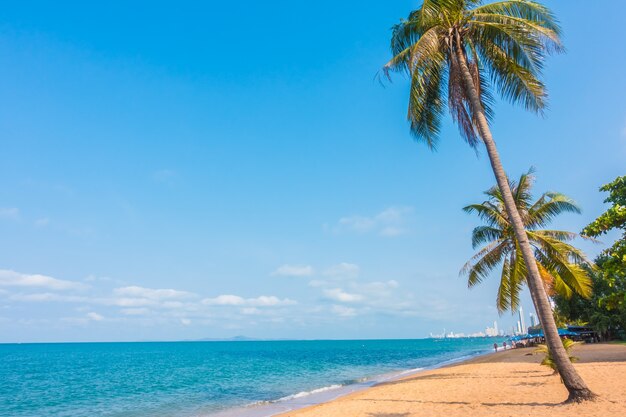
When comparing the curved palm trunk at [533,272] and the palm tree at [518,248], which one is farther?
the palm tree at [518,248]

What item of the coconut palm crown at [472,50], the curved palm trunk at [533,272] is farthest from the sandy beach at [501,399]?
the coconut palm crown at [472,50]

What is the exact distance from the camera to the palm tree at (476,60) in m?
10.5

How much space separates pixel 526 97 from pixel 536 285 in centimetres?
570

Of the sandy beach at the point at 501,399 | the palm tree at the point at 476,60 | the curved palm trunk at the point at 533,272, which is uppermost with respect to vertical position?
the palm tree at the point at 476,60

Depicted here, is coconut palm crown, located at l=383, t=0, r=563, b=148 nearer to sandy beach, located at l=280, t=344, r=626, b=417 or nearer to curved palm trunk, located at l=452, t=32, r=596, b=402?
curved palm trunk, located at l=452, t=32, r=596, b=402

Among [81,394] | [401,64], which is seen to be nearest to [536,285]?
[401,64]

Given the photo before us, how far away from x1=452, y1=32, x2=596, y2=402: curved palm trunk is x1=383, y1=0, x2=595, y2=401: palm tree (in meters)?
0.03

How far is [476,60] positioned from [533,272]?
6.63 meters

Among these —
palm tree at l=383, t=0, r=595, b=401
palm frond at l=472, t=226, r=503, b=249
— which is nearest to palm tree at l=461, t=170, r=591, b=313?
palm frond at l=472, t=226, r=503, b=249

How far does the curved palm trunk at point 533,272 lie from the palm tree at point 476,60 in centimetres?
3

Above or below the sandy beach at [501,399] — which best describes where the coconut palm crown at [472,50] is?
above

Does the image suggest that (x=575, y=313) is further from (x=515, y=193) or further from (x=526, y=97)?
(x=526, y=97)

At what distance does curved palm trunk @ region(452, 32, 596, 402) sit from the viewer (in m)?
9.16

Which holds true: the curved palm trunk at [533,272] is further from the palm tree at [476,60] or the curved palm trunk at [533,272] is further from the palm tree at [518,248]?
the palm tree at [518,248]
